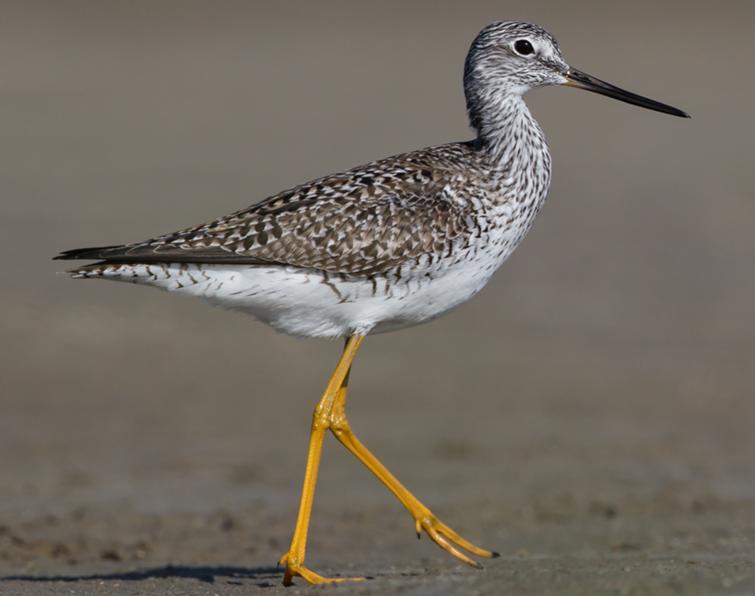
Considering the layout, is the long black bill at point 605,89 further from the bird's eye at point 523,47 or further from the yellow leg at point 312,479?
the yellow leg at point 312,479

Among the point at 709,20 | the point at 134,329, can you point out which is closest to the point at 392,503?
the point at 134,329

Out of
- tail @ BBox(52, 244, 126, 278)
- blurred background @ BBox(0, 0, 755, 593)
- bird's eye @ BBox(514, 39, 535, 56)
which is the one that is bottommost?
blurred background @ BBox(0, 0, 755, 593)

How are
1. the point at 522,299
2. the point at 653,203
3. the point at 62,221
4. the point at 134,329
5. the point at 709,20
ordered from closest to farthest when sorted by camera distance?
the point at 134,329
the point at 522,299
the point at 62,221
the point at 653,203
the point at 709,20

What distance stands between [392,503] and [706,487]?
2.45m

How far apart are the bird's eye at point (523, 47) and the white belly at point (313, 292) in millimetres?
1618

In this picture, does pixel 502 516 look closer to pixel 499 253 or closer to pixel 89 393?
pixel 499 253

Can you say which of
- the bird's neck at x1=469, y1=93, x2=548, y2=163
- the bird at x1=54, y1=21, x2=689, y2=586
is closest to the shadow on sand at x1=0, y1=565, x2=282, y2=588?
the bird at x1=54, y1=21, x2=689, y2=586

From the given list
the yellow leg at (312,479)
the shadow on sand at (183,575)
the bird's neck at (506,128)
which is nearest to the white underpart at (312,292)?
the yellow leg at (312,479)

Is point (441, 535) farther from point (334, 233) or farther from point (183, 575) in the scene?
point (334, 233)

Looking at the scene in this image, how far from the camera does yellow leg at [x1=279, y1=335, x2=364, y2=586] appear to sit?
8.85 m

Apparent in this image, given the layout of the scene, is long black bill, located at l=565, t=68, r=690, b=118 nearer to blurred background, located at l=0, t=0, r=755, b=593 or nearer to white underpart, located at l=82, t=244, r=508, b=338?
white underpart, located at l=82, t=244, r=508, b=338

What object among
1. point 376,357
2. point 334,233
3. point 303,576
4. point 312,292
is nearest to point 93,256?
point 312,292

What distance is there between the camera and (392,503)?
12.2 metres

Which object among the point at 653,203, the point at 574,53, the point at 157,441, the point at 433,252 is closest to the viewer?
the point at 433,252
